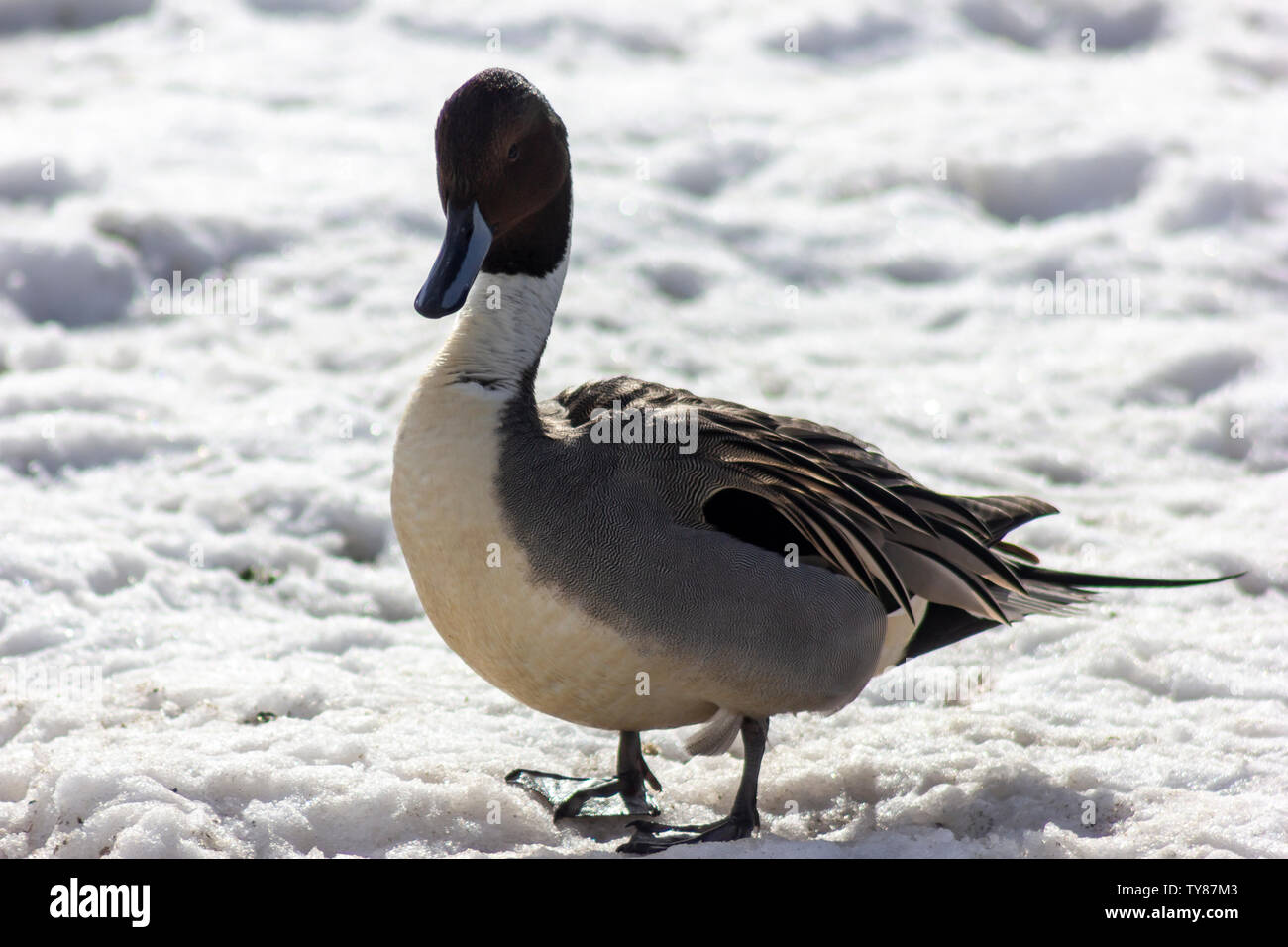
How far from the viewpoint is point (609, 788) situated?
3871 millimetres

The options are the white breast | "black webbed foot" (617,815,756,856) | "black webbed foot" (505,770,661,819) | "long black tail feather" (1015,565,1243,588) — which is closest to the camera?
the white breast

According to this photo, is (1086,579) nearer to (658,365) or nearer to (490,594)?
(490,594)

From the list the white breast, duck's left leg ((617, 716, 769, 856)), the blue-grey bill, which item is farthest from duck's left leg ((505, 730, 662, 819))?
the blue-grey bill

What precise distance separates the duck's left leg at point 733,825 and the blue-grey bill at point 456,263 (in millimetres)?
1349

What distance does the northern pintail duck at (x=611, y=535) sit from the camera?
336 cm

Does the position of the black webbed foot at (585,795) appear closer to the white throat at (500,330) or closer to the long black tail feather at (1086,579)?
the white throat at (500,330)

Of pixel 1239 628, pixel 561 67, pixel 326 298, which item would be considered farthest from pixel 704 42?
pixel 1239 628

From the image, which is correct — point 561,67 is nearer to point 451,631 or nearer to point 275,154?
point 275,154

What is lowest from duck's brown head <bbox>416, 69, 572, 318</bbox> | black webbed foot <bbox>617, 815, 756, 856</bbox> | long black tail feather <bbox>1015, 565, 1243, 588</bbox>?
black webbed foot <bbox>617, 815, 756, 856</bbox>

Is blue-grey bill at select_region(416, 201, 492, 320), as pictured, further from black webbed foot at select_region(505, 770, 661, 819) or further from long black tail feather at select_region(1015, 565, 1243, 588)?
long black tail feather at select_region(1015, 565, 1243, 588)

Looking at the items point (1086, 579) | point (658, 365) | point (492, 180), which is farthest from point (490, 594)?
point (658, 365)

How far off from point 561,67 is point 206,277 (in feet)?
12.4

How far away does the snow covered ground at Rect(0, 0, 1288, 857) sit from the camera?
3.81 meters

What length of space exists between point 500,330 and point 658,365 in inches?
135
